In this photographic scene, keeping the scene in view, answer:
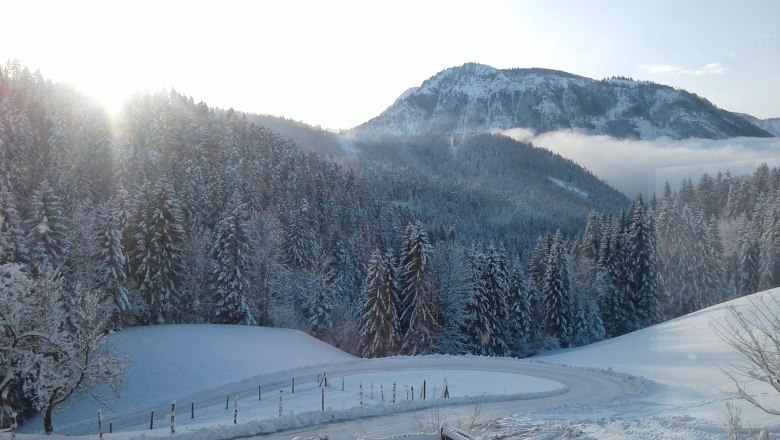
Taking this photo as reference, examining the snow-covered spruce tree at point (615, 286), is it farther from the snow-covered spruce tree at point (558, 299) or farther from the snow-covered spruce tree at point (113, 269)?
the snow-covered spruce tree at point (113, 269)

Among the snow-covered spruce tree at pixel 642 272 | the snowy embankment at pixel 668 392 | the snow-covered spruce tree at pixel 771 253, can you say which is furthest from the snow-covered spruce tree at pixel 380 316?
the snow-covered spruce tree at pixel 771 253

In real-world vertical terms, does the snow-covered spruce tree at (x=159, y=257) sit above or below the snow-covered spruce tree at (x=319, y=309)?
above

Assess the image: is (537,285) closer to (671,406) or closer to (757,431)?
(671,406)

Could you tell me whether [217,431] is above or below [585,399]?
above

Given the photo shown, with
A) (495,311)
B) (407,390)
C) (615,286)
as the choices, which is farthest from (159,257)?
(615,286)

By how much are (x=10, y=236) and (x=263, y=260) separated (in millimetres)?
21172

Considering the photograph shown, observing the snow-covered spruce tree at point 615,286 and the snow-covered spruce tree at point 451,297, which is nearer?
the snow-covered spruce tree at point 451,297

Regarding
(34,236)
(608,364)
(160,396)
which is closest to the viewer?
(160,396)

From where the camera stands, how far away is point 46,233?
3675cm

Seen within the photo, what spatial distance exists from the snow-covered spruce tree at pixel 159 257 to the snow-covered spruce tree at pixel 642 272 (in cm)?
4380

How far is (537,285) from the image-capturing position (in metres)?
56.2

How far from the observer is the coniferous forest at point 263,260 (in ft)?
122

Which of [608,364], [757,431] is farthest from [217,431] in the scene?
[608,364]

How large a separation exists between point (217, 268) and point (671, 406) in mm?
37831
